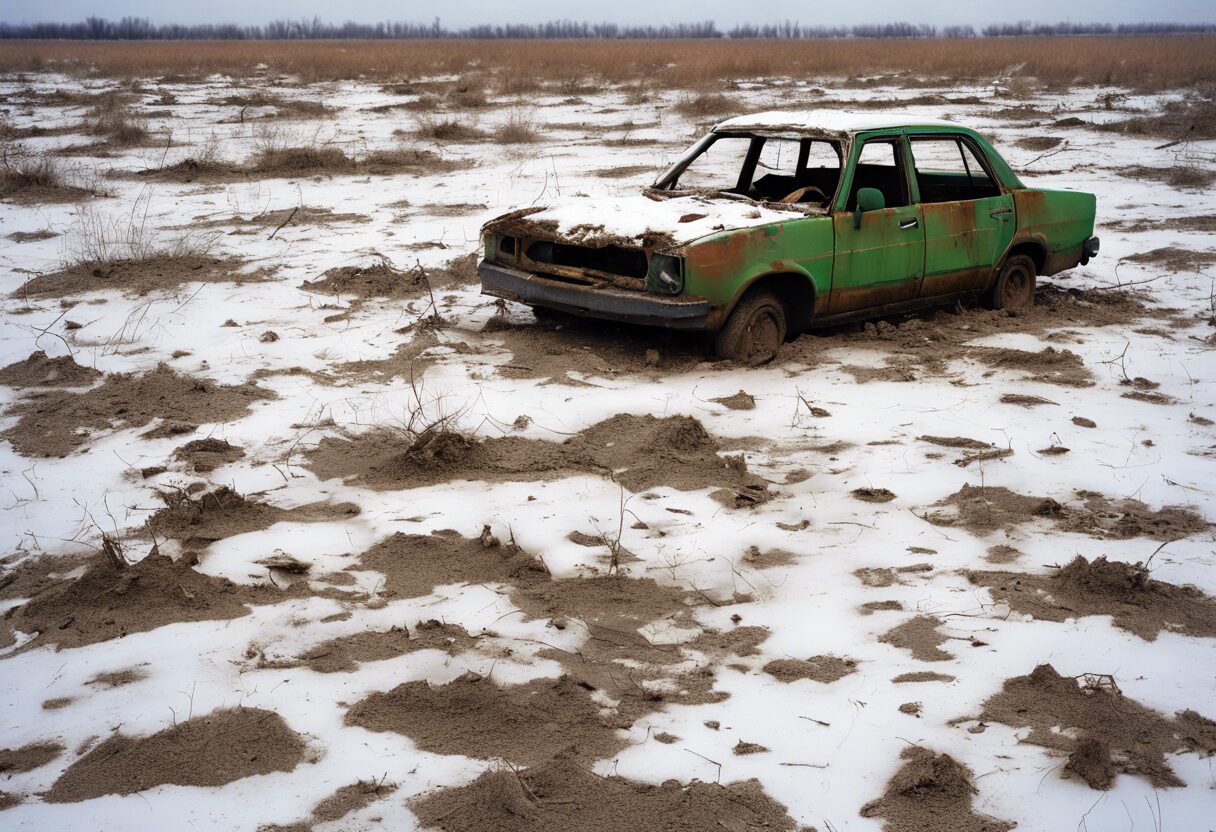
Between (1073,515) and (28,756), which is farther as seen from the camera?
(1073,515)

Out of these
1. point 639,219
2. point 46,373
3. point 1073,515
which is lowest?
point 1073,515

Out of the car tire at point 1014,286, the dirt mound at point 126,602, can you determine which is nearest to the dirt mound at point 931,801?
the dirt mound at point 126,602

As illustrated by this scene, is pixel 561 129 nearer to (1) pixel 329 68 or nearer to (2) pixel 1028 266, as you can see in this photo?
(2) pixel 1028 266

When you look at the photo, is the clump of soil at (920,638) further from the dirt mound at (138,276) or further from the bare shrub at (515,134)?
the bare shrub at (515,134)

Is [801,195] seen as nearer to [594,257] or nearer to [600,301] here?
[594,257]

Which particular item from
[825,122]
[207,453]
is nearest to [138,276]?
[207,453]

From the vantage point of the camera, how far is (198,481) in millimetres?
5098

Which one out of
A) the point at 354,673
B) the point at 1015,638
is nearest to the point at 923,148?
the point at 1015,638

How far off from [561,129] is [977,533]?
48.7 ft

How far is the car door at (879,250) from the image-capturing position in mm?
6805

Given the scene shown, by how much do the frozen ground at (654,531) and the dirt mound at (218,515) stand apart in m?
0.06

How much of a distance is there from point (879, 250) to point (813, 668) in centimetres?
401

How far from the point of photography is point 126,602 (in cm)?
403

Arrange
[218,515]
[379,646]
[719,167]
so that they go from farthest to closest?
[719,167] < [218,515] < [379,646]
